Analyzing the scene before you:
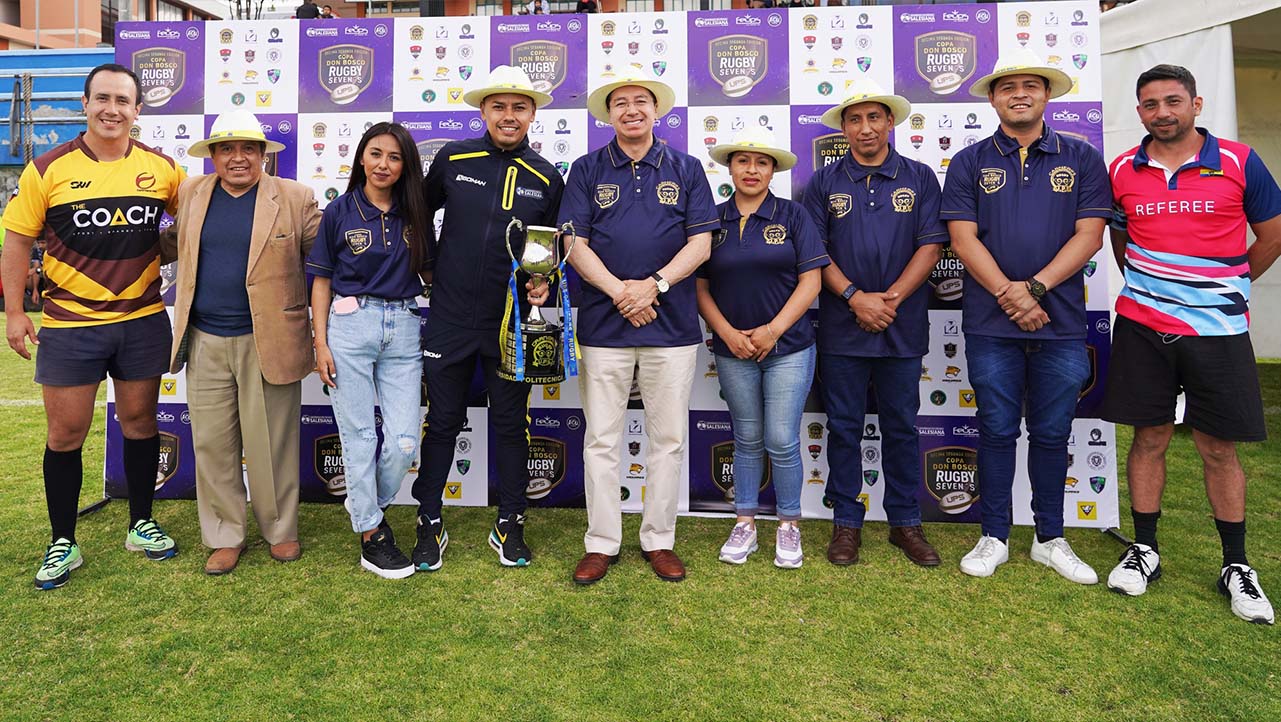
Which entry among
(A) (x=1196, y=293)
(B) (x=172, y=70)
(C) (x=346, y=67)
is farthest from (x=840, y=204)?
(B) (x=172, y=70)

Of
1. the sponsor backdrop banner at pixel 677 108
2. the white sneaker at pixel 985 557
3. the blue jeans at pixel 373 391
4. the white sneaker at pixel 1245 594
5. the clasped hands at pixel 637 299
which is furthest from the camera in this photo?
the sponsor backdrop banner at pixel 677 108

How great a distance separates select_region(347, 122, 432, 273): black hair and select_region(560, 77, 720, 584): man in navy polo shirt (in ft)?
1.91

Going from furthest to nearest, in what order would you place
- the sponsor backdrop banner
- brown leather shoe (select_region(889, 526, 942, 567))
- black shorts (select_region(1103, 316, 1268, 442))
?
the sponsor backdrop banner, brown leather shoe (select_region(889, 526, 942, 567)), black shorts (select_region(1103, 316, 1268, 442))

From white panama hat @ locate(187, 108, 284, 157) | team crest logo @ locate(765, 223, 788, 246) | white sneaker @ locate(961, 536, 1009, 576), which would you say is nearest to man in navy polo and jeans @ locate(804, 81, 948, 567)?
white sneaker @ locate(961, 536, 1009, 576)

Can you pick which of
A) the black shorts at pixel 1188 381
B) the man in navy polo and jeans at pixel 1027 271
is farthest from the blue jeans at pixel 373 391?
the black shorts at pixel 1188 381

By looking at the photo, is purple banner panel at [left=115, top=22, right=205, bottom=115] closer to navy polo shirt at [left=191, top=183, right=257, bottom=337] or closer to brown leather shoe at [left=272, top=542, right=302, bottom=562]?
navy polo shirt at [left=191, top=183, right=257, bottom=337]

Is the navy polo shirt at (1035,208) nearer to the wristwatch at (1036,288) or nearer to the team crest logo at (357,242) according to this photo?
the wristwatch at (1036,288)

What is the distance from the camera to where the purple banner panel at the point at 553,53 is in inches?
158

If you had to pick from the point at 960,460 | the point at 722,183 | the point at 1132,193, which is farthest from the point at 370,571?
the point at 1132,193

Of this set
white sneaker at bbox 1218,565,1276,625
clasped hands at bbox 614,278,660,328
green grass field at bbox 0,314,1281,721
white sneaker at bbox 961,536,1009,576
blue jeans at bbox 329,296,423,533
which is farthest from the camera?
white sneaker at bbox 961,536,1009,576

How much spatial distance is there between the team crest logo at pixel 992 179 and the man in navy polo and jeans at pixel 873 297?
0.20 metres

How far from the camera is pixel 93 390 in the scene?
10.3ft

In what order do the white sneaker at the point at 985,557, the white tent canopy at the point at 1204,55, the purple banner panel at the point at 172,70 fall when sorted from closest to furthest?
1. the white sneaker at the point at 985,557
2. the purple banner panel at the point at 172,70
3. the white tent canopy at the point at 1204,55

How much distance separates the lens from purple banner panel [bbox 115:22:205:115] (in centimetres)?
415
